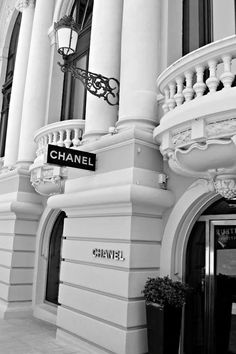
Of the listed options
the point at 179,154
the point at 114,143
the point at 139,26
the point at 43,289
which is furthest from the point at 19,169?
the point at 179,154

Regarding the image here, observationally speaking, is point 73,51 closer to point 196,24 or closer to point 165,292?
point 196,24

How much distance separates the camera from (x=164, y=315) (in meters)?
5.04

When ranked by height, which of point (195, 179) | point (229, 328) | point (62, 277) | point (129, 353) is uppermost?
point (195, 179)

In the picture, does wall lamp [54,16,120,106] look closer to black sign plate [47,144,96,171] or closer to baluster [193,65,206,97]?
black sign plate [47,144,96,171]

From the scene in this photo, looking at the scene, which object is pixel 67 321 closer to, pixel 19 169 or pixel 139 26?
pixel 19 169

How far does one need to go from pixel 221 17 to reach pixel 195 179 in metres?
3.02

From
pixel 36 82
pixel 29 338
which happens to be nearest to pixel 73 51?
pixel 36 82

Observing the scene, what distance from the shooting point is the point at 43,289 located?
9164 mm

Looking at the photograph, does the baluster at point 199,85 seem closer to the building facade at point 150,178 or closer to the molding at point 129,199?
the building facade at point 150,178

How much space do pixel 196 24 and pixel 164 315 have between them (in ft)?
16.1

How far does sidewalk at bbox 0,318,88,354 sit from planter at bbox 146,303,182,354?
137 cm

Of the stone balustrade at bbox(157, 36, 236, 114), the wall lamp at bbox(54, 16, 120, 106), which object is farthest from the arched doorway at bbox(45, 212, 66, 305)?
the stone balustrade at bbox(157, 36, 236, 114)

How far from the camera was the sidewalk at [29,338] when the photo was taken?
6.24 m

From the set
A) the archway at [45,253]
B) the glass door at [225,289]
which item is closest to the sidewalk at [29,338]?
the archway at [45,253]
